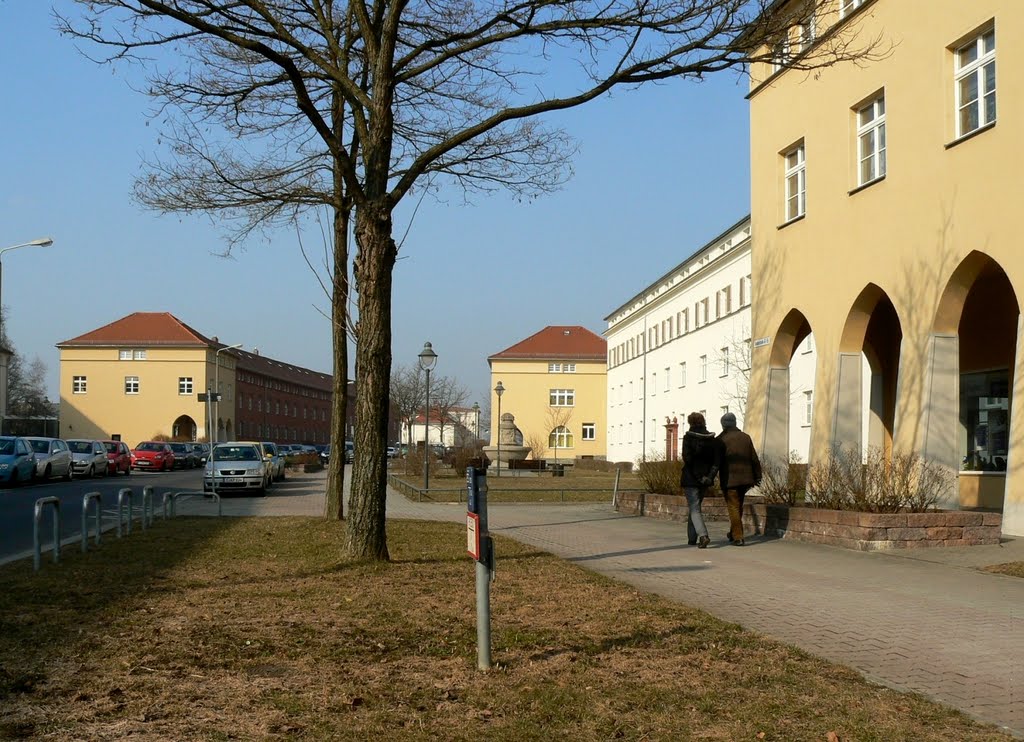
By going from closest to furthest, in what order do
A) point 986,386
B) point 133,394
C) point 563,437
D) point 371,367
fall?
1. point 371,367
2. point 986,386
3. point 133,394
4. point 563,437

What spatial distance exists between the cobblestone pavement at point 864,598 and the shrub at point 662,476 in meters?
2.75

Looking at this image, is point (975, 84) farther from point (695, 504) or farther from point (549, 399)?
point (549, 399)

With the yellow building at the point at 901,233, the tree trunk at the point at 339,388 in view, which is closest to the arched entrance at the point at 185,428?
the yellow building at the point at 901,233

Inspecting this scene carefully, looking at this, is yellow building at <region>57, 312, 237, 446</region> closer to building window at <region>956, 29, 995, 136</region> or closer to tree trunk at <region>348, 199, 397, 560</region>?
building window at <region>956, 29, 995, 136</region>

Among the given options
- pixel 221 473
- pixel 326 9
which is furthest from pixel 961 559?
pixel 221 473

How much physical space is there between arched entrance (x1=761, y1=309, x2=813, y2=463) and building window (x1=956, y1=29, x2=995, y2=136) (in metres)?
6.52

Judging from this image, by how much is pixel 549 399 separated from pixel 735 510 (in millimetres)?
90411

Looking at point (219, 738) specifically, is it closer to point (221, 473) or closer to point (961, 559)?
point (961, 559)

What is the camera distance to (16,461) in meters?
35.8

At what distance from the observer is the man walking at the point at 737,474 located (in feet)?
49.1

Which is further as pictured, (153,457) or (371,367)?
(153,457)

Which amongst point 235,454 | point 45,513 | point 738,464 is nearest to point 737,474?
point 738,464

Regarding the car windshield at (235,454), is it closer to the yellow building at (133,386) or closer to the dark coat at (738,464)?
the dark coat at (738,464)

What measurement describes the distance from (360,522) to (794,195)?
48.8ft
